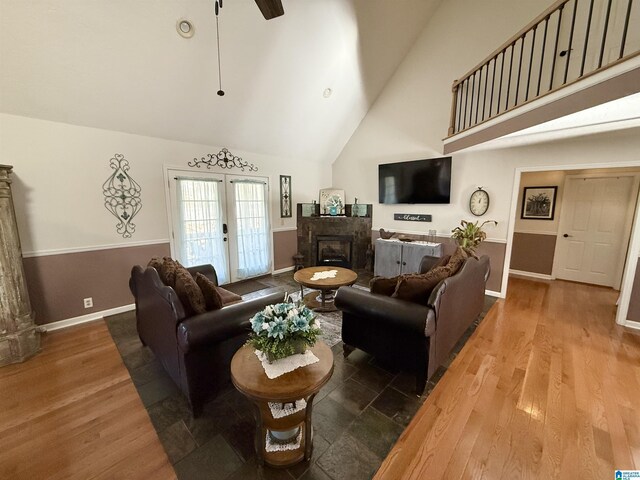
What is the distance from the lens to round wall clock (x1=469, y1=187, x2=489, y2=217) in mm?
4184

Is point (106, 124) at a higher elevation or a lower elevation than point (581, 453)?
higher

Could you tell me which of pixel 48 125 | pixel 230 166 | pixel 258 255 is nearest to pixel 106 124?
pixel 48 125

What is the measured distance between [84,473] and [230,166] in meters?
4.05

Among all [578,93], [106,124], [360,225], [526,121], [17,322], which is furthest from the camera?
[360,225]

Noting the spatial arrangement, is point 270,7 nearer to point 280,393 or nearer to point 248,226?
point 280,393

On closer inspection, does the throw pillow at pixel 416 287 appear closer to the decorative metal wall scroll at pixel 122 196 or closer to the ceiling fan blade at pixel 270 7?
the ceiling fan blade at pixel 270 7

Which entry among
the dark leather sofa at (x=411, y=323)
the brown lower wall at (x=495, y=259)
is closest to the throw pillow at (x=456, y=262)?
the dark leather sofa at (x=411, y=323)

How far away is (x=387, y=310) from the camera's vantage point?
2.08 m

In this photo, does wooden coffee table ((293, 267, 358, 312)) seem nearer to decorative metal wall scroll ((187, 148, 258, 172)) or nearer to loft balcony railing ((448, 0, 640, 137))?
decorative metal wall scroll ((187, 148, 258, 172))

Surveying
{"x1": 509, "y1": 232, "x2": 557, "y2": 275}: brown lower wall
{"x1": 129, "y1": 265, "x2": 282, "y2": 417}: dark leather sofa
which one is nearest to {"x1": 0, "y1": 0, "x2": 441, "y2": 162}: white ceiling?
{"x1": 129, "y1": 265, "x2": 282, "y2": 417}: dark leather sofa

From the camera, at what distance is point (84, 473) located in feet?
4.84

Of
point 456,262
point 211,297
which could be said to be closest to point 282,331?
point 211,297

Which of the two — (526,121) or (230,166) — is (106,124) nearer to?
(230,166)

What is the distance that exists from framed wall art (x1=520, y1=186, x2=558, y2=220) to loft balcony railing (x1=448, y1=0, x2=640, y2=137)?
2.19 m
